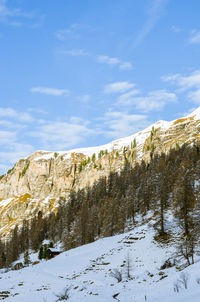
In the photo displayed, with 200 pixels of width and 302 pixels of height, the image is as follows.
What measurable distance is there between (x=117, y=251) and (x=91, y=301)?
22.1 m

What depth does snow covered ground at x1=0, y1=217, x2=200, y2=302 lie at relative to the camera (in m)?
20.5

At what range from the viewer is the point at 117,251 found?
4428 cm

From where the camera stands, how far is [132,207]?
70750mm

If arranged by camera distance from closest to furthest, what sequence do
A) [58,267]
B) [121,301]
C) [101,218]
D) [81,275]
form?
[121,301], [81,275], [58,267], [101,218]

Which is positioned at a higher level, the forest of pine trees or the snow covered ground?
the forest of pine trees

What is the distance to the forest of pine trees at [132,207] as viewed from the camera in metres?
36.8

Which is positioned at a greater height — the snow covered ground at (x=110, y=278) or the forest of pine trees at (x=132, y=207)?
the forest of pine trees at (x=132, y=207)

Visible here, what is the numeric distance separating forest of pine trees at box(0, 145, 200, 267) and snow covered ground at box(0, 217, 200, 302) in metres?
4.55

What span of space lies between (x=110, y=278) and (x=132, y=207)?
39.0 m

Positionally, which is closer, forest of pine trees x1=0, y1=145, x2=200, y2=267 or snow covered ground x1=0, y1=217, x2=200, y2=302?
snow covered ground x1=0, y1=217, x2=200, y2=302

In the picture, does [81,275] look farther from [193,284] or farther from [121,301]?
[193,284]

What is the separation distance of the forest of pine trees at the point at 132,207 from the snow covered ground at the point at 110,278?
455 cm

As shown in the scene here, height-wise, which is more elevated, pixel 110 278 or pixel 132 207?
pixel 132 207

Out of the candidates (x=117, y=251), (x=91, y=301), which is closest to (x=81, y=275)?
(x=117, y=251)
